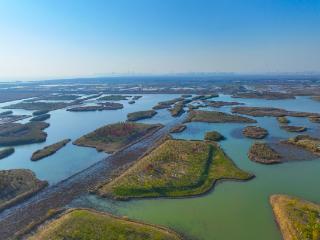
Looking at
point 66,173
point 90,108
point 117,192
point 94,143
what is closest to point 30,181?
point 66,173

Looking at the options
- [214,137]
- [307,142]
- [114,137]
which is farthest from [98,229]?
[307,142]

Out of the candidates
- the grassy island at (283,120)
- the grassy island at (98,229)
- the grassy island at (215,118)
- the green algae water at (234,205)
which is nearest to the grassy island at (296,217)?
the green algae water at (234,205)

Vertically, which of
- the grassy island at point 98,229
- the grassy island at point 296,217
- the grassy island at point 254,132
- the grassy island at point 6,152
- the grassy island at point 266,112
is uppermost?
the grassy island at point 296,217

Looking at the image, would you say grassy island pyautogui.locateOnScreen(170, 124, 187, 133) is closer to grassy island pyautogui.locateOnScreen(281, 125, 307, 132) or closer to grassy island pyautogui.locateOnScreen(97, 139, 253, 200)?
grassy island pyautogui.locateOnScreen(97, 139, 253, 200)

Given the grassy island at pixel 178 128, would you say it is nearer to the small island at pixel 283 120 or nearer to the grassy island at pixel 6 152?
the small island at pixel 283 120

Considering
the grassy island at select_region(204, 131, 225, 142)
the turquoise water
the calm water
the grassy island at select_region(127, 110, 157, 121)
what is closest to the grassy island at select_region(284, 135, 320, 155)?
the calm water
